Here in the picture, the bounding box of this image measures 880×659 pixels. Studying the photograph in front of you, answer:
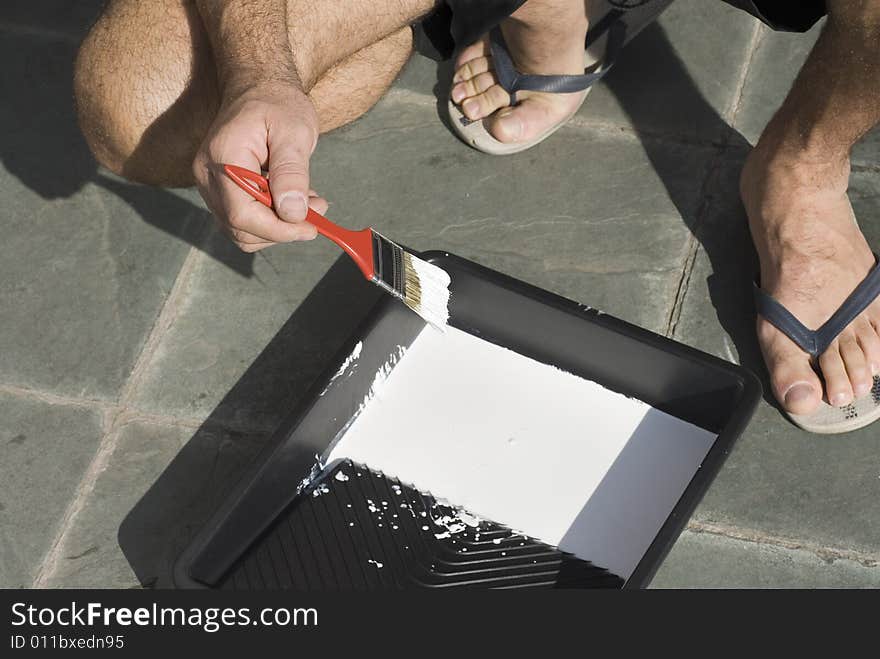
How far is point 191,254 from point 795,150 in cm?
100

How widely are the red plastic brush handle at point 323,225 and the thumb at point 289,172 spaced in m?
0.01

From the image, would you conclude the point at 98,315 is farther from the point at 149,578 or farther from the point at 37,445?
the point at 149,578

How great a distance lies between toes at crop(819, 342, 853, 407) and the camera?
161 cm

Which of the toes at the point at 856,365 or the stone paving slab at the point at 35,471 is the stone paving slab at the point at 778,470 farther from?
the stone paving slab at the point at 35,471

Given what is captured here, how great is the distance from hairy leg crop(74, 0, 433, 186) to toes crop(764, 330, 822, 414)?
77 cm

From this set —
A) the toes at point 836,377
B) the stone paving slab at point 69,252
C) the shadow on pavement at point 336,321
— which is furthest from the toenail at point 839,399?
the stone paving slab at point 69,252

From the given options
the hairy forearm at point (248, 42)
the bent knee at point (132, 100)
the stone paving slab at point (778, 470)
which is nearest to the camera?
the hairy forearm at point (248, 42)

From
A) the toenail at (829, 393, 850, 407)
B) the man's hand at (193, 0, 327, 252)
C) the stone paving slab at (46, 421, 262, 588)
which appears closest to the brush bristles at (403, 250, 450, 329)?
the man's hand at (193, 0, 327, 252)

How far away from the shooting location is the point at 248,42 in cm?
150

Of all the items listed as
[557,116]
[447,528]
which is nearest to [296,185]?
[447,528]

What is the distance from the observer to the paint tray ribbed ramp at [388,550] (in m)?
1.47

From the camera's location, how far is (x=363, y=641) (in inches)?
53.6

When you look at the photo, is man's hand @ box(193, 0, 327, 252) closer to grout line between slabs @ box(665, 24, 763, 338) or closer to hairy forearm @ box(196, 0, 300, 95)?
hairy forearm @ box(196, 0, 300, 95)

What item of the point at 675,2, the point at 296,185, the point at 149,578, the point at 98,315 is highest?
the point at 296,185
